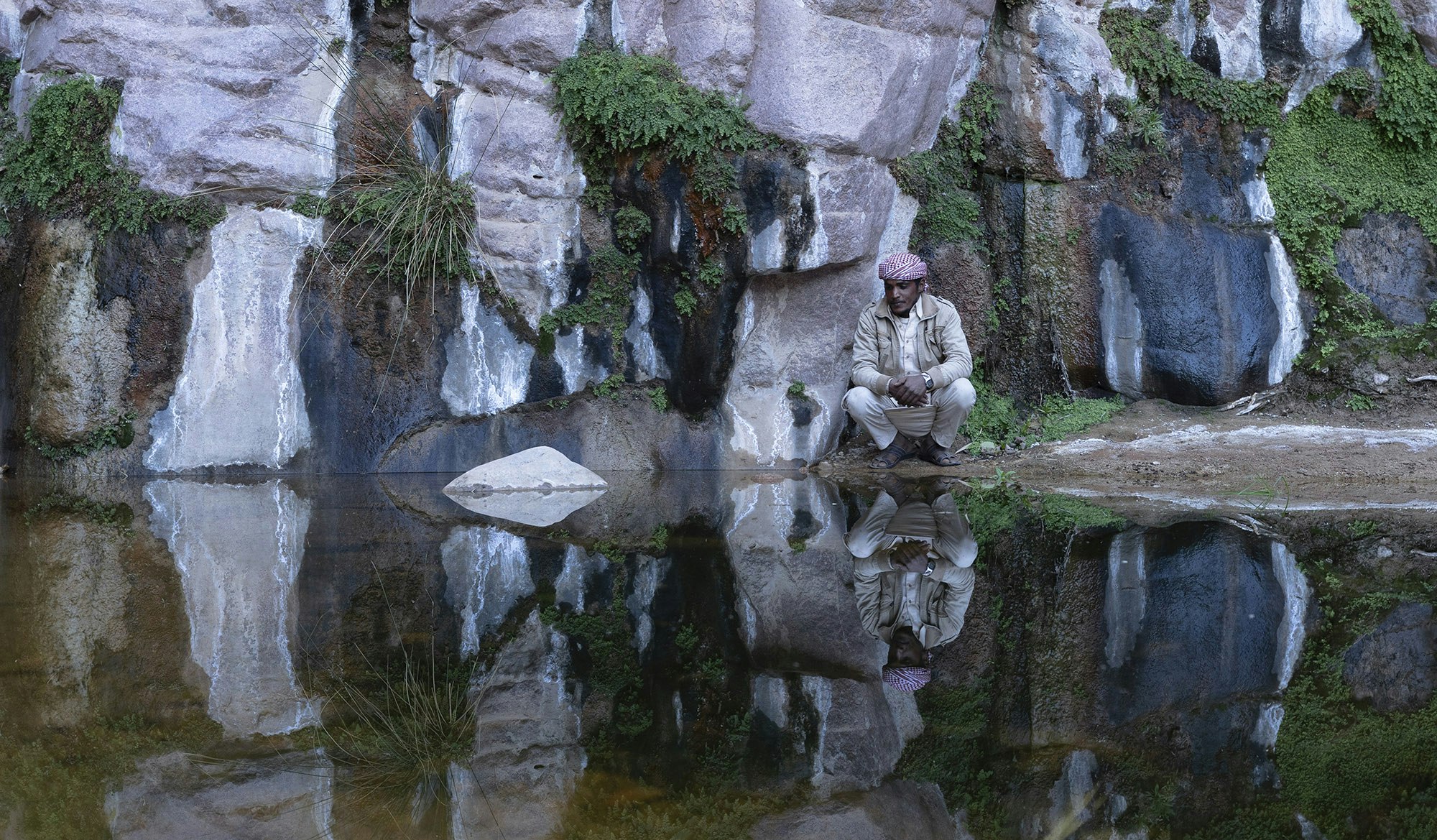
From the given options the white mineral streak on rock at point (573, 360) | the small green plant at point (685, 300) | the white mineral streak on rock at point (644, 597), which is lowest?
the white mineral streak on rock at point (644, 597)

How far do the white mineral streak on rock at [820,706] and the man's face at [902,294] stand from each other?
568 cm

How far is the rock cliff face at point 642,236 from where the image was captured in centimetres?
857

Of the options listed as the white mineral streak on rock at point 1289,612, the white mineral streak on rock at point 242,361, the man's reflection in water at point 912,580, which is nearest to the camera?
the white mineral streak on rock at point 1289,612

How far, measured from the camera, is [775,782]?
259 cm

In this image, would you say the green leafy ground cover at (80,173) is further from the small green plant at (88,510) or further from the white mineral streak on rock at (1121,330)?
the white mineral streak on rock at (1121,330)

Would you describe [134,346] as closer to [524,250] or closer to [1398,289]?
[524,250]

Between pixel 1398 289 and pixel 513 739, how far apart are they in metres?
9.91

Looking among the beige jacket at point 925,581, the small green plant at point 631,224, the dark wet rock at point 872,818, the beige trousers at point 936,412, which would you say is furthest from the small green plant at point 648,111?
the dark wet rock at point 872,818

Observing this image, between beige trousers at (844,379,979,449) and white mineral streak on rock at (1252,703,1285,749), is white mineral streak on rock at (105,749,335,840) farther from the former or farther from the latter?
beige trousers at (844,379,979,449)

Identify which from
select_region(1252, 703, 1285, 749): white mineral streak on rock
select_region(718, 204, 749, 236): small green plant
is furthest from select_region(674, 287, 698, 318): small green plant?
select_region(1252, 703, 1285, 749): white mineral streak on rock

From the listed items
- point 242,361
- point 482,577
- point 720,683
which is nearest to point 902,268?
point 482,577

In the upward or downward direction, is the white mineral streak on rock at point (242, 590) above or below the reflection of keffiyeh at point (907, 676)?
above

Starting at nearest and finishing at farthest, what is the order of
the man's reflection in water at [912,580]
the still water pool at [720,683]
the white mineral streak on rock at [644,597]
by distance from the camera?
the still water pool at [720,683] < the man's reflection in water at [912,580] < the white mineral streak on rock at [644,597]

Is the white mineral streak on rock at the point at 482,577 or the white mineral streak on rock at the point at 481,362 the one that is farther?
the white mineral streak on rock at the point at 481,362
